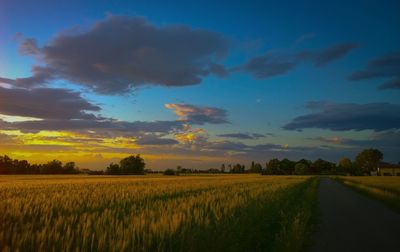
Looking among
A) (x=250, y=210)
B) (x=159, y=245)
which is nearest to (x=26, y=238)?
(x=159, y=245)

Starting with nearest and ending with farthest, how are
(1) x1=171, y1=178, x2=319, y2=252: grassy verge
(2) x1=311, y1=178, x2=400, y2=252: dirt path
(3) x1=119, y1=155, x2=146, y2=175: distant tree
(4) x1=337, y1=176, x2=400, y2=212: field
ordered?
(1) x1=171, y1=178, x2=319, y2=252: grassy verge → (2) x1=311, y1=178, x2=400, y2=252: dirt path → (4) x1=337, y1=176, x2=400, y2=212: field → (3) x1=119, y1=155, x2=146, y2=175: distant tree

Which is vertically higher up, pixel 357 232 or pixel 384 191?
pixel 384 191

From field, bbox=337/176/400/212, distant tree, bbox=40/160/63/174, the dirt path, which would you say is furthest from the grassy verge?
distant tree, bbox=40/160/63/174

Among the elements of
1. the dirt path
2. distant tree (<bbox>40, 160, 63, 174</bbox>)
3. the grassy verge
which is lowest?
the dirt path

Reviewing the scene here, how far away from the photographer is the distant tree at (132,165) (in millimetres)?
141000

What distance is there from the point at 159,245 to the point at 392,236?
27.3 ft

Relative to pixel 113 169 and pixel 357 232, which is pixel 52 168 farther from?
pixel 357 232

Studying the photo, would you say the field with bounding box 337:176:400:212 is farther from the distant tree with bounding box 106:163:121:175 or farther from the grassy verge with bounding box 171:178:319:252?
the distant tree with bounding box 106:163:121:175

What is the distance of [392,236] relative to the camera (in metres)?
12.1

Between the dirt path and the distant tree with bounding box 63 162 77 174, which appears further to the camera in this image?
the distant tree with bounding box 63 162 77 174

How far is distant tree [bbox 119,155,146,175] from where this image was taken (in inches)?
5551

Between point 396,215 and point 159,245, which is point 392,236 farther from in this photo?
point 159,245

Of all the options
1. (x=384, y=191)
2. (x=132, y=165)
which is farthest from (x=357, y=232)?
(x=132, y=165)

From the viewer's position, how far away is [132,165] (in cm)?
14425
